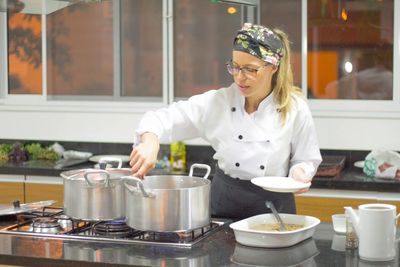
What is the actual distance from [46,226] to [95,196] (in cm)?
25

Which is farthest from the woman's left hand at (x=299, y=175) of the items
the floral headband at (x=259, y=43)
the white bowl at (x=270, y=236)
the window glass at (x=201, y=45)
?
the window glass at (x=201, y=45)

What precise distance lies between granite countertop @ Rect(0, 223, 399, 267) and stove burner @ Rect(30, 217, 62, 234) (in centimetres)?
11

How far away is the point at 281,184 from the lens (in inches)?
100

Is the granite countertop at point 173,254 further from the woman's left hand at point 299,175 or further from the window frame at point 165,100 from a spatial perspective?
the window frame at point 165,100

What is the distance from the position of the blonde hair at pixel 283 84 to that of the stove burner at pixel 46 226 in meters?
0.93

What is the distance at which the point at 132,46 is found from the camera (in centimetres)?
515

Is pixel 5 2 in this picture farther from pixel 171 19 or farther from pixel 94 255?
pixel 171 19

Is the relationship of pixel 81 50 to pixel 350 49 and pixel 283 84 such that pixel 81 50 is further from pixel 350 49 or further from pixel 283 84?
pixel 283 84

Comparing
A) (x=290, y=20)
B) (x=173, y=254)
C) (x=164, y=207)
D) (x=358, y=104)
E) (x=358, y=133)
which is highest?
(x=290, y=20)

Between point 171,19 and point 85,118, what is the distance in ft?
2.88

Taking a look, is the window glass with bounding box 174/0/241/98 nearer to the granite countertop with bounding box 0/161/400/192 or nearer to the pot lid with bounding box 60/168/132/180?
the granite countertop with bounding box 0/161/400/192

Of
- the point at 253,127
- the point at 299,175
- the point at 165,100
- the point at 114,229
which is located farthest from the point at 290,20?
the point at 114,229

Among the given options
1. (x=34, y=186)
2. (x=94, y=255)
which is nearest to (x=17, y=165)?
(x=34, y=186)

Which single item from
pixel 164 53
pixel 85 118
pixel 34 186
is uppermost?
pixel 164 53
